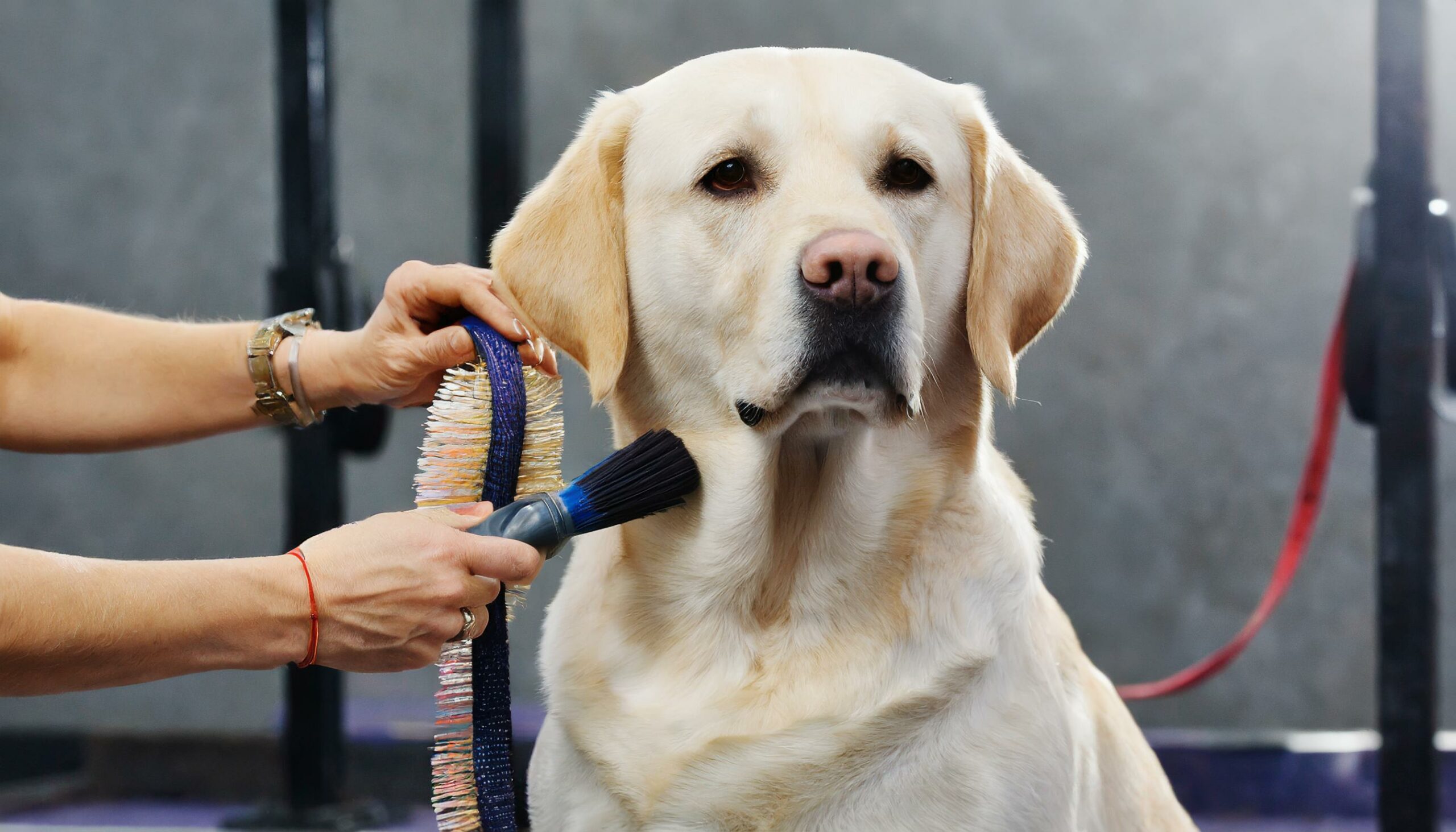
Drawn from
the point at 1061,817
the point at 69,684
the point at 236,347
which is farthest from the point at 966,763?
the point at 236,347

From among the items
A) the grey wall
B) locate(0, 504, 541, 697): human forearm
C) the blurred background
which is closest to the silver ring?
locate(0, 504, 541, 697): human forearm

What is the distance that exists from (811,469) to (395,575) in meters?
0.51

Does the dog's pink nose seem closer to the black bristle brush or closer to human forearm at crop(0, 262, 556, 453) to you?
the black bristle brush

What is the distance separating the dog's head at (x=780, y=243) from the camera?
1222 mm

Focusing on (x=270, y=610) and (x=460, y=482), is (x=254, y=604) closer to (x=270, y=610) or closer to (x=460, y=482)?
(x=270, y=610)

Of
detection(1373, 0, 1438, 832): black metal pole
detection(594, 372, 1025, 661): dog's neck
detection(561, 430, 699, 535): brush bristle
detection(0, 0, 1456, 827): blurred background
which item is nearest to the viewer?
detection(561, 430, 699, 535): brush bristle

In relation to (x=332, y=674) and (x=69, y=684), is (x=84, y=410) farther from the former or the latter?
(x=332, y=674)

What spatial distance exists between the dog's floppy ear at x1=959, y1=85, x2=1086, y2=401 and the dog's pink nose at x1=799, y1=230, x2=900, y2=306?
23 centimetres

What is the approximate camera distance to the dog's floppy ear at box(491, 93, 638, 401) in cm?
134

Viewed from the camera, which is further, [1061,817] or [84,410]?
[84,410]

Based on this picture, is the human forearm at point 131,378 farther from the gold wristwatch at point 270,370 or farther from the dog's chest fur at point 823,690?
the dog's chest fur at point 823,690

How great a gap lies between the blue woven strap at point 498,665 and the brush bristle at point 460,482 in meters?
0.01

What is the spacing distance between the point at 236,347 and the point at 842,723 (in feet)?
3.27

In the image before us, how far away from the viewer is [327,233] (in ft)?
9.23
